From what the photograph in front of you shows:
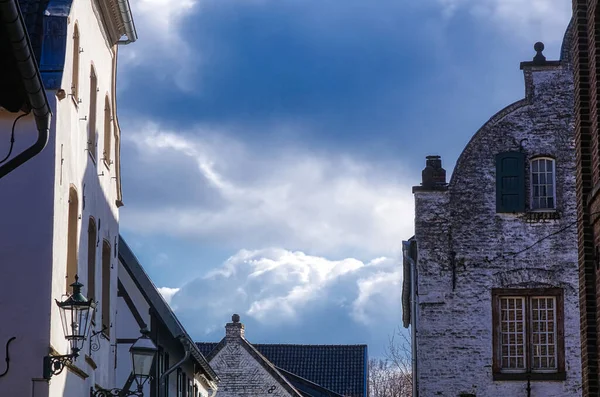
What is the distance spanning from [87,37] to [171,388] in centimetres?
1193

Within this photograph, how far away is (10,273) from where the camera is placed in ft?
47.4

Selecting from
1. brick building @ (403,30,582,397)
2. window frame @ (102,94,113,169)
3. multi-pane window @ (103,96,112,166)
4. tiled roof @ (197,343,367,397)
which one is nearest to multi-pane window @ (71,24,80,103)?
window frame @ (102,94,113,169)

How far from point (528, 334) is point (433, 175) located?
13.6ft

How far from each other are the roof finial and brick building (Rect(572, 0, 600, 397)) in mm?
12134

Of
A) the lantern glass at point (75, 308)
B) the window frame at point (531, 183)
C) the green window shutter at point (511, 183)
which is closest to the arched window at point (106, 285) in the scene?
the lantern glass at point (75, 308)

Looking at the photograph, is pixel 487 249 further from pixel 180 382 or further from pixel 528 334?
pixel 180 382

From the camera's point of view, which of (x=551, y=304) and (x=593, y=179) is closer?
(x=593, y=179)

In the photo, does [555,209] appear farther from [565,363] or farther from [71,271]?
[71,271]

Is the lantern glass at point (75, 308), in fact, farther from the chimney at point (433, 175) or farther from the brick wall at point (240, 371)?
the brick wall at point (240, 371)

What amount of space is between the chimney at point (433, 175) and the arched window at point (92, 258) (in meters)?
11.4

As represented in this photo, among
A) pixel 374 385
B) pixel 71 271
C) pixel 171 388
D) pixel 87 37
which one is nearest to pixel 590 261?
pixel 71 271

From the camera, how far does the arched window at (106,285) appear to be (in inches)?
762

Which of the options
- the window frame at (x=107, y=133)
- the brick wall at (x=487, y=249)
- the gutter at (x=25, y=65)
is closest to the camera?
the gutter at (x=25, y=65)

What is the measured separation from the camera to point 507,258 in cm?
2739
